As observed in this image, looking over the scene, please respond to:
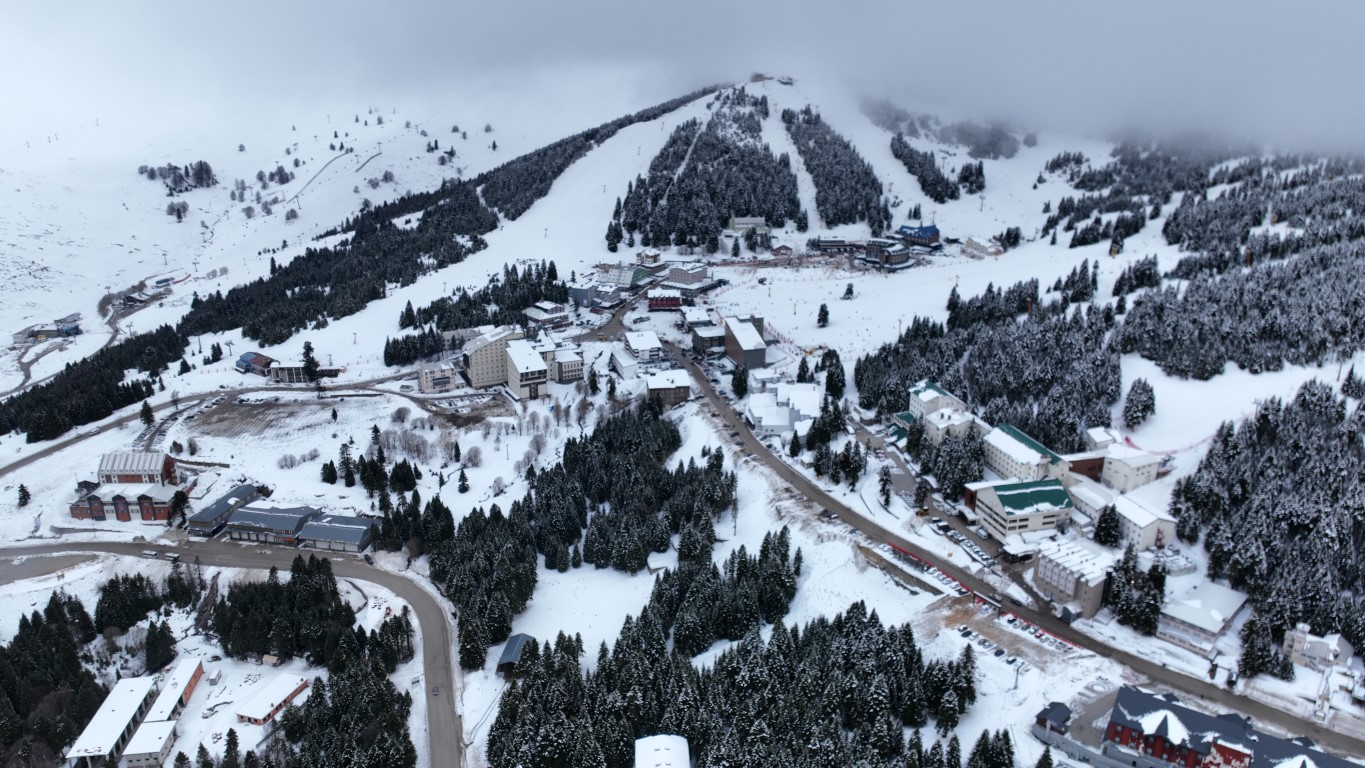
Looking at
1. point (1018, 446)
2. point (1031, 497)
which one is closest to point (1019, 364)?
point (1018, 446)

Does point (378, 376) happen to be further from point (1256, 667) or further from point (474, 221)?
point (1256, 667)

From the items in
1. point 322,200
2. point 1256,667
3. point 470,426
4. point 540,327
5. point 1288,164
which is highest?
point 322,200

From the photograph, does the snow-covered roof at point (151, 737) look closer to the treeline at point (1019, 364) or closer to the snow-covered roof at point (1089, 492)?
the treeline at point (1019, 364)

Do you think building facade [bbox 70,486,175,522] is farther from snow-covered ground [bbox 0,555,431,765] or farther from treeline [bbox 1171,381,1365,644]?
treeline [bbox 1171,381,1365,644]

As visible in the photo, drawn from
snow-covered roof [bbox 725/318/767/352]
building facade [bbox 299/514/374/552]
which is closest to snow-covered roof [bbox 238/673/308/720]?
building facade [bbox 299/514/374/552]

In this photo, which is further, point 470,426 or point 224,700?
point 470,426

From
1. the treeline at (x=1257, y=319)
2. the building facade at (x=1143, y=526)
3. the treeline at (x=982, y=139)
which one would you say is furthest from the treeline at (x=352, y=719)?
the treeline at (x=982, y=139)

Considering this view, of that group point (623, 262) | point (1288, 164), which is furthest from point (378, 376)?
point (1288, 164)
